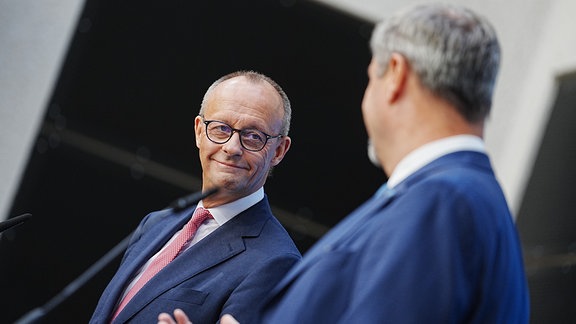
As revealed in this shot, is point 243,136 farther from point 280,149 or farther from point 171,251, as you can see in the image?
point 171,251

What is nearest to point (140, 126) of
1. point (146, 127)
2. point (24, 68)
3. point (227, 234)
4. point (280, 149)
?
point (146, 127)

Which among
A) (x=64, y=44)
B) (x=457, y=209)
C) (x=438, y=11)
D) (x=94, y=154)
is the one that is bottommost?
(x=94, y=154)

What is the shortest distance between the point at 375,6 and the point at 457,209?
3.87 m

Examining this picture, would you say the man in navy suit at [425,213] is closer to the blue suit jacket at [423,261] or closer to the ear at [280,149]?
the blue suit jacket at [423,261]

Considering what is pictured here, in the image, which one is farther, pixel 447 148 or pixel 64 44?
pixel 64 44

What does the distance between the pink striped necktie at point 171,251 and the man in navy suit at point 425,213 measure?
2.00 ft

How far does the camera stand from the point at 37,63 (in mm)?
5133

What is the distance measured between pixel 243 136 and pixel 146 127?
3.04m

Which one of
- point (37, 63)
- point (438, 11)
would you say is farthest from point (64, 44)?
point (438, 11)

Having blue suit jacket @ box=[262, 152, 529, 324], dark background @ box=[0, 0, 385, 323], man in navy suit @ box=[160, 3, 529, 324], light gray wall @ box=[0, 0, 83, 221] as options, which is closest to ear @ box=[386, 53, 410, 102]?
man in navy suit @ box=[160, 3, 529, 324]

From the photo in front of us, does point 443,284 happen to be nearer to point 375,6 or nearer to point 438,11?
point 438,11

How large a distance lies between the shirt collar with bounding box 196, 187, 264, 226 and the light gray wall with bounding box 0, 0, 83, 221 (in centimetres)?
303

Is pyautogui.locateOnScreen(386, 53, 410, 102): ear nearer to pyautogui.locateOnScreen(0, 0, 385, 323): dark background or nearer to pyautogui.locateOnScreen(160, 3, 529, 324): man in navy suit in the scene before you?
pyautogui.locateOnScreen(160, 3, 529, 324): man in navy suit

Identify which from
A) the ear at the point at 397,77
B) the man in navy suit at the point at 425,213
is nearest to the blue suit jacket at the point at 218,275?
the man in navy suit at the point at 425,213
